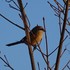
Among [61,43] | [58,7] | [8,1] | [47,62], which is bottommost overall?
[47,62]

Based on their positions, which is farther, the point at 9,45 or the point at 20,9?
the point at 9,45

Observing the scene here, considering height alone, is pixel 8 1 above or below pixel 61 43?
above

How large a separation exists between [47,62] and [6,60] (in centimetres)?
49

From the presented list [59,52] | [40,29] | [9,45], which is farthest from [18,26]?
[40,29]

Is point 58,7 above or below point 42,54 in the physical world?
above

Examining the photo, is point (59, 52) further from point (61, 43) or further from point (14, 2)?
point (14, 2)

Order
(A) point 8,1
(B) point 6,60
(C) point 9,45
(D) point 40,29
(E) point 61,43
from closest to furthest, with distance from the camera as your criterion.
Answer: (E) point 61,43 < (B) point 6,60 < (A) point 8,1 < (C) point 9,45 < (D) point 40,29

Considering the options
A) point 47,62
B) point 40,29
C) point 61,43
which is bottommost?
point 40,29

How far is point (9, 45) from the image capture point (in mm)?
4949

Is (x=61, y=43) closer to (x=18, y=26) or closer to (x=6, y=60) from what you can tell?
(x=18, y=26)

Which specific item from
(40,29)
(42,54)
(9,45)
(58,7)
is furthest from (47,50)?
(40,29)

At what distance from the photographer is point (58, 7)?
2.86 m

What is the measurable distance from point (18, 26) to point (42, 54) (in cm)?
39

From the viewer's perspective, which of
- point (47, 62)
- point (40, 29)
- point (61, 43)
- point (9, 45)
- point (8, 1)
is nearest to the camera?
point (61, 43)
